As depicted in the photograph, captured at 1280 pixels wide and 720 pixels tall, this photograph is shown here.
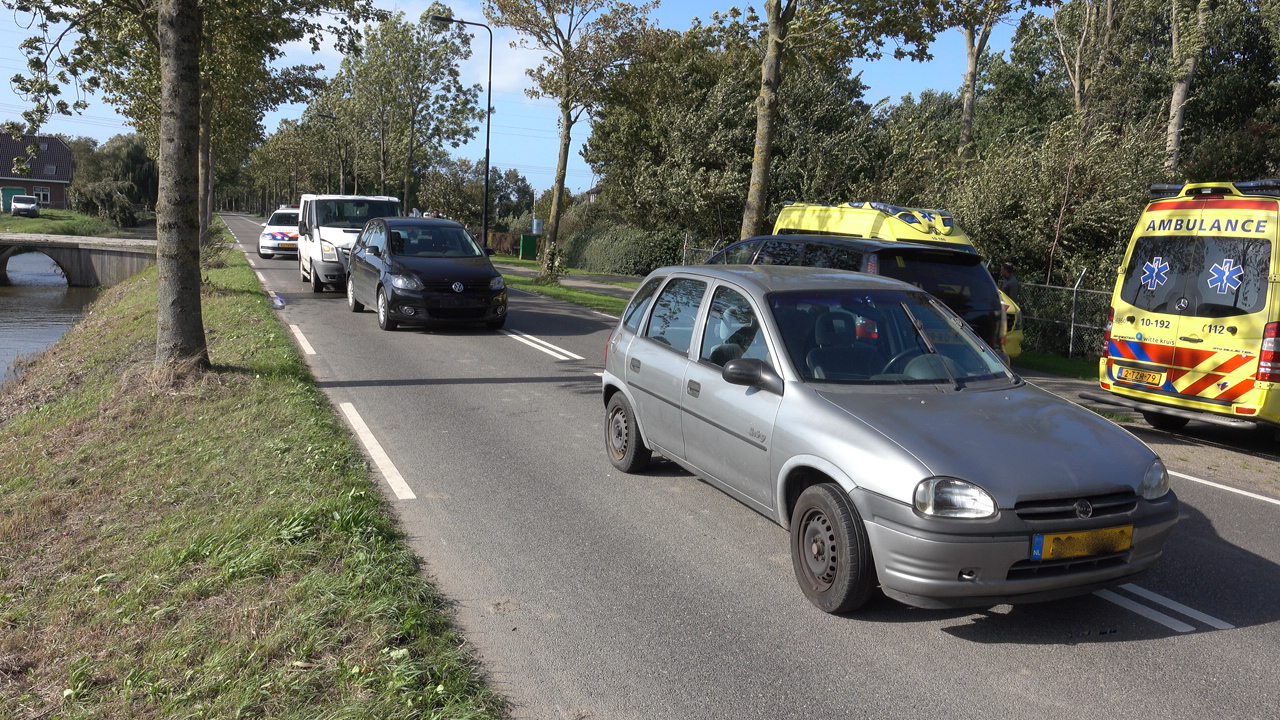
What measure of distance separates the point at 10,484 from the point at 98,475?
3.16ft

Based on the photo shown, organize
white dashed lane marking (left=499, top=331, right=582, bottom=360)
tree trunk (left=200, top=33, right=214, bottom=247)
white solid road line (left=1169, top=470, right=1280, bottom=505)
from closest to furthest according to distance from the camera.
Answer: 1. white solid road line (left=1169, top=470, right=1280, bottom=505)
2. white dashed lane marking (left=499, top=331, right=582, bottom=360)
3. tree trunk (left=200, top=33, right=214, bottom=247)

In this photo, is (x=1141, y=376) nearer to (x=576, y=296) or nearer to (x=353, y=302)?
(x=353, y=302)

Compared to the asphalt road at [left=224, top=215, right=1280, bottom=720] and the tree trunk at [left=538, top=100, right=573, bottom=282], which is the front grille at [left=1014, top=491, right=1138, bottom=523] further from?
the tree trunk at [left=538, top=100, right=573, bottom=282]

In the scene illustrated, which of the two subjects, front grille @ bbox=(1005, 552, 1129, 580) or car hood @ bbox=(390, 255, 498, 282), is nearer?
front grille @ bbox=(1005, 552, 1129, 580)

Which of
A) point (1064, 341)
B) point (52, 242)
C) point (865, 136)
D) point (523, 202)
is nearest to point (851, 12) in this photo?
point (1064, 341)

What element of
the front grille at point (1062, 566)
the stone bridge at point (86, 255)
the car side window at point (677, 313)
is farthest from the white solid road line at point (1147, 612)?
the stone bridge at point (86, 255)

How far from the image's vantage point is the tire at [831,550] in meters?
4.19

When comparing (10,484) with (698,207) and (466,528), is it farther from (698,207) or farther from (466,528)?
(698,207)

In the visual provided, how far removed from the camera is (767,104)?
1695 cm

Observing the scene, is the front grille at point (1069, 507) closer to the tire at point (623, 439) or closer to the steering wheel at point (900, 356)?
the steering wheel at point (900, 356)

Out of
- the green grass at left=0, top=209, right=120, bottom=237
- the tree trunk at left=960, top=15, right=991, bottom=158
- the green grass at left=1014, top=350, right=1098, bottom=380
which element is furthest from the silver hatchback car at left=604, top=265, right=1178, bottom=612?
the green grass at left=0, top=209, right=120, bottom=237

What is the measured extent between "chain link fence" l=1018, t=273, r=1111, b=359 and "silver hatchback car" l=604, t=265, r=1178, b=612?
1231 centimetres

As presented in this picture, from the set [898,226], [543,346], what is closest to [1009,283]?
[898,226]

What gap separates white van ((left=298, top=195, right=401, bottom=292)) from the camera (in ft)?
63.2
